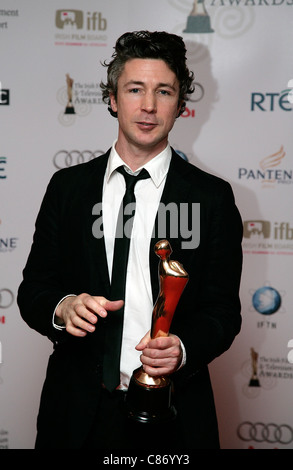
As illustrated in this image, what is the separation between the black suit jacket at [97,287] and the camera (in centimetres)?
160

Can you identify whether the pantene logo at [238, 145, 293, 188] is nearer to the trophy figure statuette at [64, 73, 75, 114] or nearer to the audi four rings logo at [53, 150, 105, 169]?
the audi four rings logo at [53, 150, 105, 169]

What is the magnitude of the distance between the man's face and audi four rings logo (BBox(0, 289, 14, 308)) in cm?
132

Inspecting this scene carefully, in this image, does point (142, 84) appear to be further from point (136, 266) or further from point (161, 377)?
point (161, 377)

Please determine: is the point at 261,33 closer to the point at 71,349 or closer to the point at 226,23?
the point at 226,23

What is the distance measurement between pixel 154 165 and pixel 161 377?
0.67m

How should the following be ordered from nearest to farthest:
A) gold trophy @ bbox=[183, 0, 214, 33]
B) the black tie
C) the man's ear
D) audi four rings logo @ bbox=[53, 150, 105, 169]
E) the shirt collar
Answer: the black tie → the shirt collar → the man's ear → gold trophy @ bbox=[183, 0, 214, 33] → audi four rings logo @ bbox=[53, 150, 105, 169]

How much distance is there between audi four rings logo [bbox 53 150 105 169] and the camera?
2.67 meters

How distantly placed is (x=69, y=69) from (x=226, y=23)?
78cm

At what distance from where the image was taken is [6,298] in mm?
2734

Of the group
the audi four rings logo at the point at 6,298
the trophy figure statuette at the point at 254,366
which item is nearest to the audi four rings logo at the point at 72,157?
the audi four rings logo at the point at 6,298

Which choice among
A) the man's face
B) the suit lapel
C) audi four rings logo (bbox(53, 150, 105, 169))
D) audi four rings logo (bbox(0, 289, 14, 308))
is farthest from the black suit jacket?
audi four rings logo (bbox(0, 289, 14, 308))

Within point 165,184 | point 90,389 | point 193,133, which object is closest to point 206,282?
A: point 165,184

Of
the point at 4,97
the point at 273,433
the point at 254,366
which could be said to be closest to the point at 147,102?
the point at 4,97

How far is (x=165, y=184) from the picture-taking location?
169 centimetres
